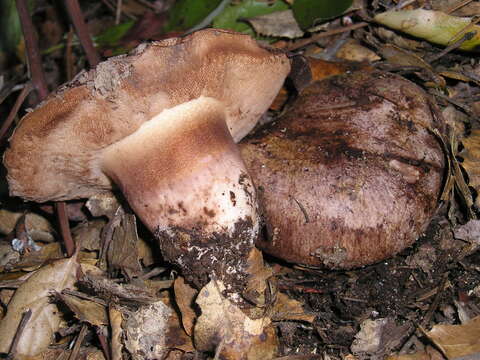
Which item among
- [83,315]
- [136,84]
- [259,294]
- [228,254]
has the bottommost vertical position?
[259,294]

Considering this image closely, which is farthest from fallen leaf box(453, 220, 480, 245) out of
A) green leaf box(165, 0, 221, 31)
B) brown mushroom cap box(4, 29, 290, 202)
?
green leaf box(165, 0, 221, 31)

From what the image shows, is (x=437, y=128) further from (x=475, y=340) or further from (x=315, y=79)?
(x=475, y=340)

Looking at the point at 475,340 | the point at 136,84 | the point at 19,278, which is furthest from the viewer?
the point at 19,278

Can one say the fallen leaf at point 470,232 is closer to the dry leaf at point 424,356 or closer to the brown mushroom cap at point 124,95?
the dry leaf at point 424,356

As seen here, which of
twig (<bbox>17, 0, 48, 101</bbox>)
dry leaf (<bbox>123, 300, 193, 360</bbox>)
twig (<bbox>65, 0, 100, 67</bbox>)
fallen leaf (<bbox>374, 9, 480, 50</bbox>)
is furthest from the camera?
twig (<bbox>65, 0, 100, 67</bbox>)

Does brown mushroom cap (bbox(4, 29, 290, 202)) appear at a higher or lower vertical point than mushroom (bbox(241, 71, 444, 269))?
higher

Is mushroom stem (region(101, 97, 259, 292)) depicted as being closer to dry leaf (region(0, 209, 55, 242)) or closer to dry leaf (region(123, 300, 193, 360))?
dry leaf (region(123, 300, 193, 360))

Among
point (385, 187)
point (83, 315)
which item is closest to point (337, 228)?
point (385, 187)

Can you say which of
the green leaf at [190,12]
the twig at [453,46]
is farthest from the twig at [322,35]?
the green leaf at [190,12]
